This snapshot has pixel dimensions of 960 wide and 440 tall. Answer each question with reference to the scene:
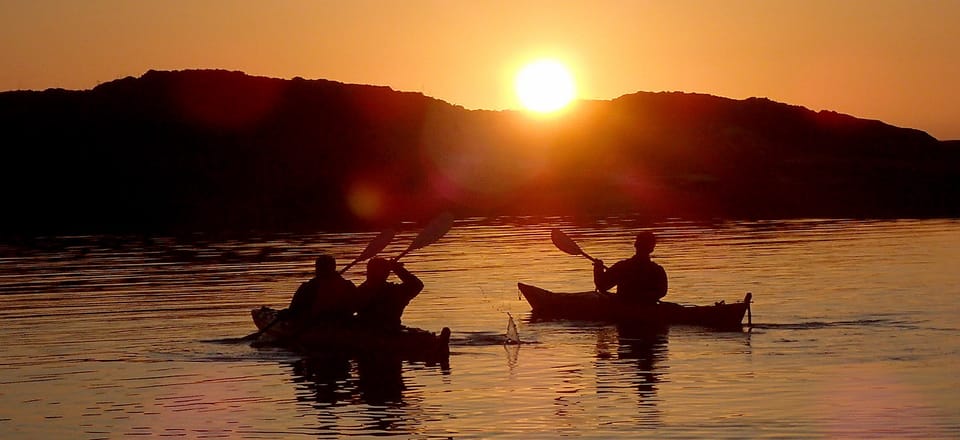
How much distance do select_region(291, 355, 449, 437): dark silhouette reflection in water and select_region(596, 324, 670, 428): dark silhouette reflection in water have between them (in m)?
2.39

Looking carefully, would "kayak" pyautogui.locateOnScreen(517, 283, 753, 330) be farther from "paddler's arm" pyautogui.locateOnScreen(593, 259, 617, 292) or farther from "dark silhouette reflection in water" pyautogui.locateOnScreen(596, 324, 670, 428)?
"dark silhouette reflection in water" pyautogui.locateOnScreen(596, 324, 670, 428)

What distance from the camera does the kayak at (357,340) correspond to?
21.6 m

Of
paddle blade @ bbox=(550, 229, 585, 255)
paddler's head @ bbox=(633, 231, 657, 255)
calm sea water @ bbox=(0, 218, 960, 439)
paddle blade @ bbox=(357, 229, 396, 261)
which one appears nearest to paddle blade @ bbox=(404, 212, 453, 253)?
paddle blade @ bbox=(357, 229, 396, 261)

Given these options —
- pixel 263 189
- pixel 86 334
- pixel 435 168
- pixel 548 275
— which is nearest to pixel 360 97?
pixel 435 168

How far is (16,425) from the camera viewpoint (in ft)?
56.3

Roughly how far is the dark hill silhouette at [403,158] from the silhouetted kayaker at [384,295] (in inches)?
2094

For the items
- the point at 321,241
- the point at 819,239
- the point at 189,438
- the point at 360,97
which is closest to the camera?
the point at 189,438

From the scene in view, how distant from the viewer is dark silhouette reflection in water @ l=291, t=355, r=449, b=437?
54.6ft

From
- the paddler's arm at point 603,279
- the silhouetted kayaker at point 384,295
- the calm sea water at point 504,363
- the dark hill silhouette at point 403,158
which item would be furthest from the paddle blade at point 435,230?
the dark hill silhouette at point 403,158

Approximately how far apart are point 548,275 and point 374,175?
82.9m

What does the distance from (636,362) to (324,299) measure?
190 inches

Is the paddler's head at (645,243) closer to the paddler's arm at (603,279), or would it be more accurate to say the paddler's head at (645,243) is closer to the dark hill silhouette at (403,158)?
the paddler's arm at (603,279)

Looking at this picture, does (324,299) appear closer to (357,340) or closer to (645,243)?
(357,340)

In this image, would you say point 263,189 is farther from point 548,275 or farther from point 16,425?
point 16,425
